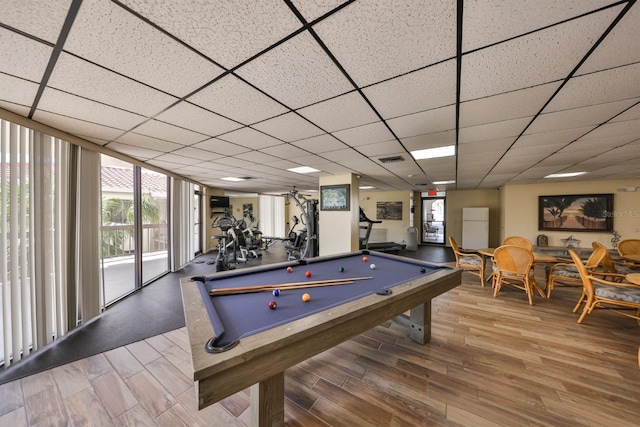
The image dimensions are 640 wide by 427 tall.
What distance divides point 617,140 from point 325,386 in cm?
414

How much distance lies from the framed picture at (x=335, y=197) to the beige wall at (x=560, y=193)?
508 cm

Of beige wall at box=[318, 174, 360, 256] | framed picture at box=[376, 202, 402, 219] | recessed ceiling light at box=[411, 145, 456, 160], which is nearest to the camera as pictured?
recessed ceiling light at box=[411, 145, 456, 160]

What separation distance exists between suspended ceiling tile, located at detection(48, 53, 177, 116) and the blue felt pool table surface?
1.46 m

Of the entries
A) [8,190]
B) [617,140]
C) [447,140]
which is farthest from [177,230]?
[617,140]

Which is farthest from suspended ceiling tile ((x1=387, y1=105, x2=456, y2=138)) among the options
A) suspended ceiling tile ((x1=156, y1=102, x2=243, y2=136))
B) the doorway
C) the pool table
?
the doorway

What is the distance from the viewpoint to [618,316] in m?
2.84

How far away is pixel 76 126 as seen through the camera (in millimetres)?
2115

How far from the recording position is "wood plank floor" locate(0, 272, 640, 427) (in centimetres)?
143

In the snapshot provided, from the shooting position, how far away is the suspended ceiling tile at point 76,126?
74.9 inches

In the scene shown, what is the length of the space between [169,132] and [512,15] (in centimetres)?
278

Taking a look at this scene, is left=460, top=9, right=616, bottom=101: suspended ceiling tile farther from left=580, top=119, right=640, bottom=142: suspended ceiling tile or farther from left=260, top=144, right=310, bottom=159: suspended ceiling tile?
left=260, top=144, right=310, bottom=159: suspended ceiling tile

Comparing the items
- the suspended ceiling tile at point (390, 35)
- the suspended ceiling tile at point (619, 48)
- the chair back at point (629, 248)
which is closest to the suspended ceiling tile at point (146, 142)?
the suspended ceiling tile at point (390, 35)

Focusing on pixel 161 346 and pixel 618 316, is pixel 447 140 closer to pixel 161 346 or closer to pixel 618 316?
pixel 618 316

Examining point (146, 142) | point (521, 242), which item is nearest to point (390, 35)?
point (146, 142)
